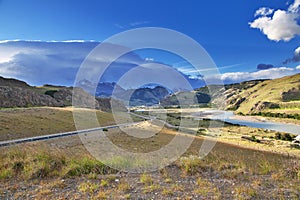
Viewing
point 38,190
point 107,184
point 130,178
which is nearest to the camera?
point 38,190

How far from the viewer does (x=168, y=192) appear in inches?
245

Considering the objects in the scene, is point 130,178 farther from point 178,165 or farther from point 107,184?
point 178,165

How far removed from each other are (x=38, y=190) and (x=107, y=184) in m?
1.92

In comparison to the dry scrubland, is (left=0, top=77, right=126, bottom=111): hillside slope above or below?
above

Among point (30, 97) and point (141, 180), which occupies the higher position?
point (30, 97)

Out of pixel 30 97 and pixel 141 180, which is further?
pixel 30 97

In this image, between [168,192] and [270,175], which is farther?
[270,175]

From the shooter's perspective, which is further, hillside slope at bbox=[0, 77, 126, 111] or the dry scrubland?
hillside slope at bbox=[0, 77, 126, 111]

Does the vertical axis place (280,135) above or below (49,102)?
below

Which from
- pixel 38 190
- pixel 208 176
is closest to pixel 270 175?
pixel 208 176

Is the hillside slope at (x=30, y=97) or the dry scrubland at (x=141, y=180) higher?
the hillside slope at (x=30, y=97)

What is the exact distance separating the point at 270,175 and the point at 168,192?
157 inches

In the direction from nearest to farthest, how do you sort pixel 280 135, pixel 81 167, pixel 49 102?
pixel 81 167 < pixel 280 135 < pixel 49 102

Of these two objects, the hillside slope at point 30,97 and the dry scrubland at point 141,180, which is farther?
the hillside slope at point 30,97
